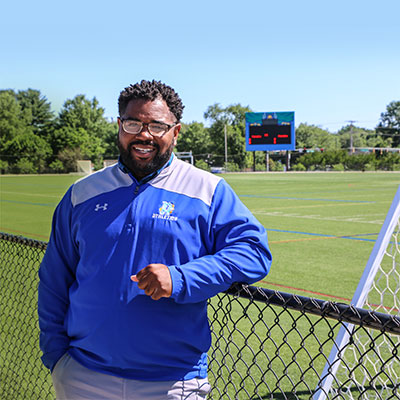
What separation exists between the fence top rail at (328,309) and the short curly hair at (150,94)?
0.77 m

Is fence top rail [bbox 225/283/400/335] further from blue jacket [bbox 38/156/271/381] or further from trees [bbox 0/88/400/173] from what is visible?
trees [bbox 0/88/400/173]

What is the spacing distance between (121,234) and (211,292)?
0.39m

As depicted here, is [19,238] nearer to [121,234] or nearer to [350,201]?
[121,234]

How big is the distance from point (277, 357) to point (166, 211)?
115 inches

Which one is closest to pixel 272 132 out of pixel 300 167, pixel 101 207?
pixel 300 167

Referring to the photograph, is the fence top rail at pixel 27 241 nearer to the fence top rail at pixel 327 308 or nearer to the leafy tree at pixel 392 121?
the fence top rail at pixel 327 308

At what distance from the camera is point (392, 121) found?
13500 centimetres

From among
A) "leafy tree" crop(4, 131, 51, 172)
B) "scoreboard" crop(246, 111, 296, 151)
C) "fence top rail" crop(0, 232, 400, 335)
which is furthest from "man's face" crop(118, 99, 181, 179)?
"leafy tree" crop(4, 131, 51, 172)

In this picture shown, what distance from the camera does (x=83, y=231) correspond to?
6.86 feet

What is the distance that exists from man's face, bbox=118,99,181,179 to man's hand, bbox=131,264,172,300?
47 centimetres

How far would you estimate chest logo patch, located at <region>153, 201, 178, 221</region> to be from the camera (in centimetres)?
197

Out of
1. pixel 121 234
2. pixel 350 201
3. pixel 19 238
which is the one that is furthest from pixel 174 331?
pixel 350 201

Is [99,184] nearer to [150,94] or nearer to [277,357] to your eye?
[150,94]

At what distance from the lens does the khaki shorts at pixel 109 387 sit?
76.6 inches
